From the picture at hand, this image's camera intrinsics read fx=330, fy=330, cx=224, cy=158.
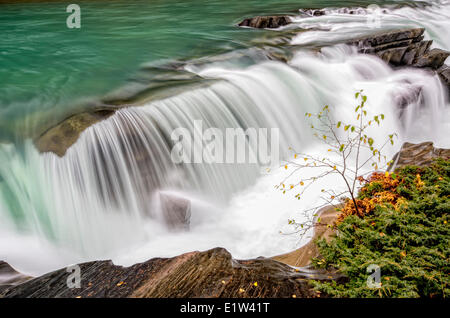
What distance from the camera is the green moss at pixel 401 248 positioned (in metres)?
3.02

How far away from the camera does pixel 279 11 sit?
1689cm

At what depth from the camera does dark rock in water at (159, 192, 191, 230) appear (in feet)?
19.0

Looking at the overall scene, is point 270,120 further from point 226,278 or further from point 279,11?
point 279,11

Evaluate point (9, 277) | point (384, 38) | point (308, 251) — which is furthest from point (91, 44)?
point (308, 251)

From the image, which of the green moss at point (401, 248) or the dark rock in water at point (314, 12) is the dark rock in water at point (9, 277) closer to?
the green moss at point (401, 248)

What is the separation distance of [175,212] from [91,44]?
9056 millimetres

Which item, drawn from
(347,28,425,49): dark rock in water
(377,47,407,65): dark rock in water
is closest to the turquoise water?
(347,28,425,49): dark rock in water

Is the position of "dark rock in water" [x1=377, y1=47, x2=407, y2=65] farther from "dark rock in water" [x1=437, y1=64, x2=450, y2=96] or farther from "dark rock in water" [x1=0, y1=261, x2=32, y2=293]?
"dark rock in water" [x1=0, y1=261, x2=32, y2=293]

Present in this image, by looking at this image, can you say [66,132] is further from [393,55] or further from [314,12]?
[314,12]

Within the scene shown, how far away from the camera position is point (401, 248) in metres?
3.55

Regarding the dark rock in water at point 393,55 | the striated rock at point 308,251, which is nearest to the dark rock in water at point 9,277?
the striated rock at point 308,251

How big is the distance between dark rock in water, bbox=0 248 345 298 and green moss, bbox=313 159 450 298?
0.26 meters

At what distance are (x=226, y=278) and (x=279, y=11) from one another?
640 inches
